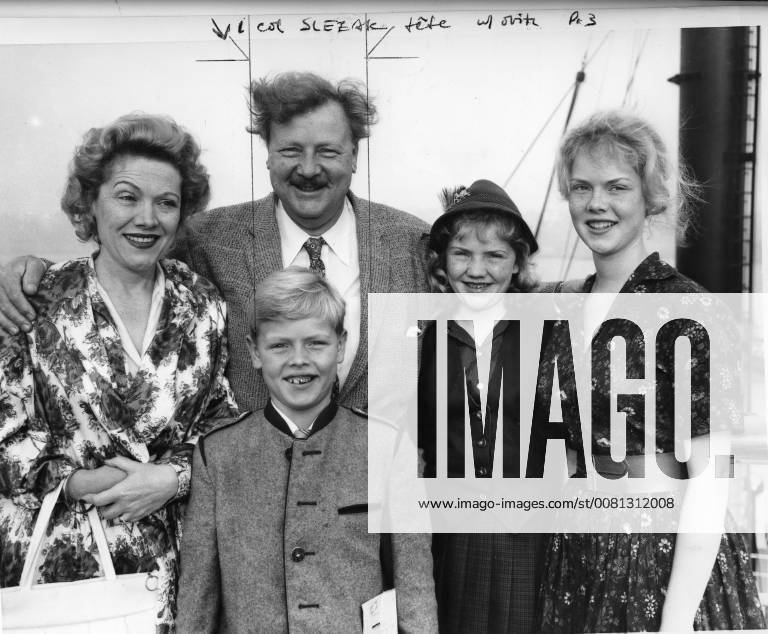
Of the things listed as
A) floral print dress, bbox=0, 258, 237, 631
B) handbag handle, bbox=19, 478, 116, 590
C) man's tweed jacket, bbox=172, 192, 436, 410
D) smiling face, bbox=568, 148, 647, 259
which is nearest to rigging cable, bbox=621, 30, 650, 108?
smiling face, bbox=568, 148, 647, 259

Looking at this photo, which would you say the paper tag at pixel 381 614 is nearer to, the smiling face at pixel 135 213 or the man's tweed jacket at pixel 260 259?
the man's tweed jacket at pixel 260 259

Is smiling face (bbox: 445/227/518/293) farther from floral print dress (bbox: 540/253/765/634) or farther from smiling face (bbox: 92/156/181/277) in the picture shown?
smiling face (bbox: 92/156/181/277)

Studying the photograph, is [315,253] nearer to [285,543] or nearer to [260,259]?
[260,259]

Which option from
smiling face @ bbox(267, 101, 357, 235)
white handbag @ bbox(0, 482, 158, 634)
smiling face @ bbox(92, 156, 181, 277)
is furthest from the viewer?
smiling face @ bbox(267, 101, 357, 235)

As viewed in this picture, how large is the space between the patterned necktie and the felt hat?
421 millimetres

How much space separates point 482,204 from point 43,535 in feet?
6.26

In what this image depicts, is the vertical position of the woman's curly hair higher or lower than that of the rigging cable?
lower

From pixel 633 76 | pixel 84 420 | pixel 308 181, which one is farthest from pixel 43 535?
pixel 633 76

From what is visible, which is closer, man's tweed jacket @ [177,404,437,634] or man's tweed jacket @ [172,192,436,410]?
man's tweed jacket @ [177,404,437,634]

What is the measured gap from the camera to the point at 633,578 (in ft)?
9.30

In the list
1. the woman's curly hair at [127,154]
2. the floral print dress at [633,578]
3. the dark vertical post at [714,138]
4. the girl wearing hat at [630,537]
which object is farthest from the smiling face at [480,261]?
the woman's curly hair at [127,154]

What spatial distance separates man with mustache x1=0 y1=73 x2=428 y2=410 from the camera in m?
3.07

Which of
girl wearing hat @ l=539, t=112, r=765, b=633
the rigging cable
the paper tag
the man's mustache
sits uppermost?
the rigging cable

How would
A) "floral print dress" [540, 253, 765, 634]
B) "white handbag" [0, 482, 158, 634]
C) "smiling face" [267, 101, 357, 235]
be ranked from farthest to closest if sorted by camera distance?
"smiling face" [267, 101, 357, 235] < "floral print dress" [540, 253, 765, 634] < "white handbag" [0, 482, 158, 634]
